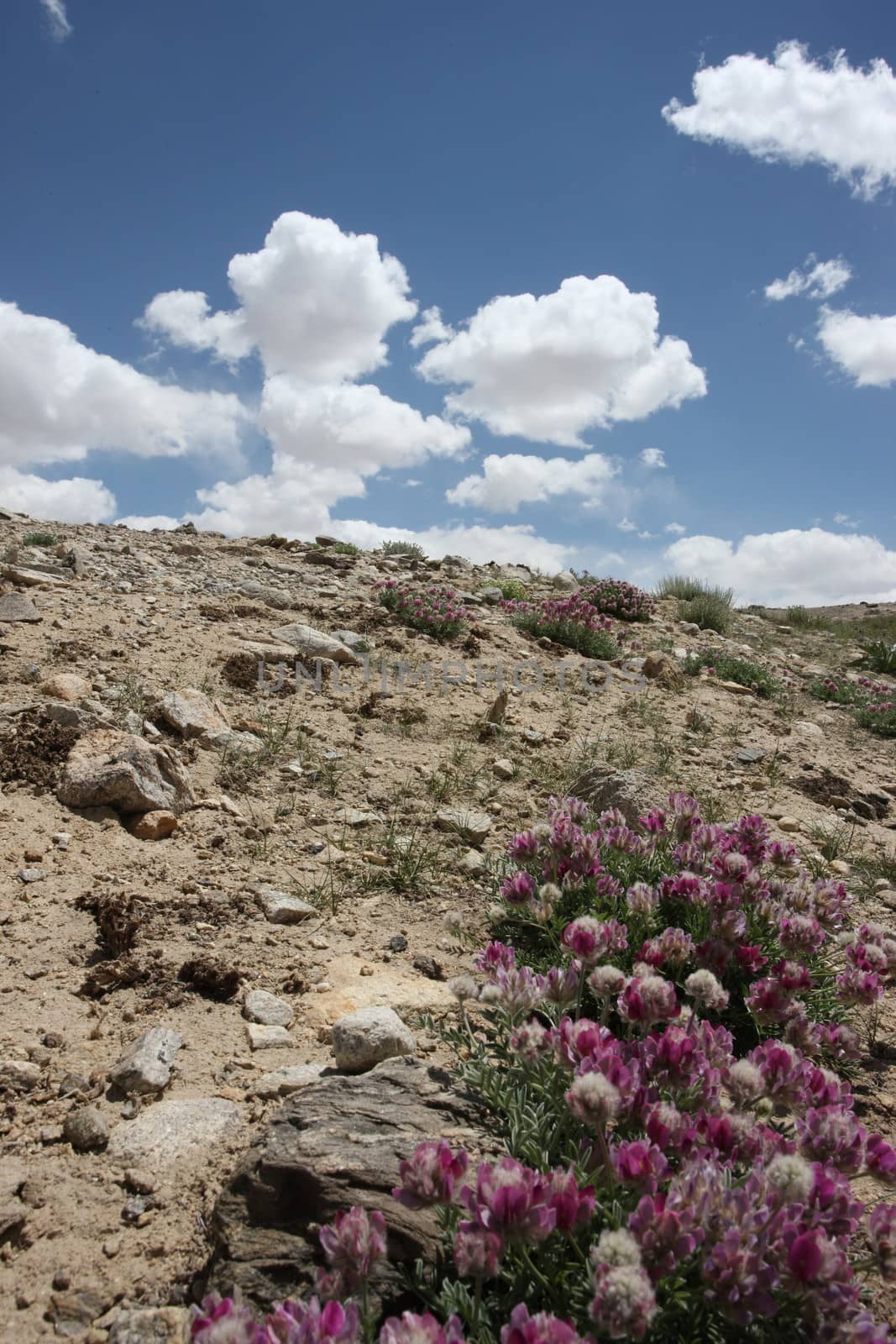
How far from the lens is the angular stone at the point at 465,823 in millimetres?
4688

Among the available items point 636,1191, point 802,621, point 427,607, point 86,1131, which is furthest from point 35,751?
point 802,621

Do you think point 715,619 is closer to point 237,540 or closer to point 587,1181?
point 237,540

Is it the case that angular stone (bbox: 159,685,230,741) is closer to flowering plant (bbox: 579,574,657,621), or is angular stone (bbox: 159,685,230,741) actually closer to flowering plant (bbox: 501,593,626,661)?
flowering plant (bbox: 501,593,626,661)

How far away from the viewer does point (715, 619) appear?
14047mm

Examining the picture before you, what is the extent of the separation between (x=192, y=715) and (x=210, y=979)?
2.70m

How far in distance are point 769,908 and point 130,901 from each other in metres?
2.60

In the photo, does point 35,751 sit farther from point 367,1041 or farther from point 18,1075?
point 367,1041

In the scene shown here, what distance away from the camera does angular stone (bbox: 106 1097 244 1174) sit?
86.3 inches

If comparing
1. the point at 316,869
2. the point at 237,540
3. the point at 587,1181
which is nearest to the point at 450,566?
the point at 237,540

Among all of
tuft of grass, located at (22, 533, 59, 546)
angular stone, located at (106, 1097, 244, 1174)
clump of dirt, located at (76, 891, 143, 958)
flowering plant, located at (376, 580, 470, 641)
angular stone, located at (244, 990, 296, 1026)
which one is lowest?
angular stone, located at (106, 1097, 244, 1174)

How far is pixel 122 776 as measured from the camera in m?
4.11

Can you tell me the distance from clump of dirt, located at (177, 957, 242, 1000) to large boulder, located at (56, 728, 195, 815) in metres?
1.33

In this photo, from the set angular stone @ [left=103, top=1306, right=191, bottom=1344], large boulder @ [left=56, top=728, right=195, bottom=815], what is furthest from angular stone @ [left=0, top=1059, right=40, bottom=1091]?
large boulder @ [left=56, top=728, right=195, bottom=815]

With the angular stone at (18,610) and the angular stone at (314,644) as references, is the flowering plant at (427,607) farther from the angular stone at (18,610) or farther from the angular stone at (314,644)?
the angular stone at (18,610)
